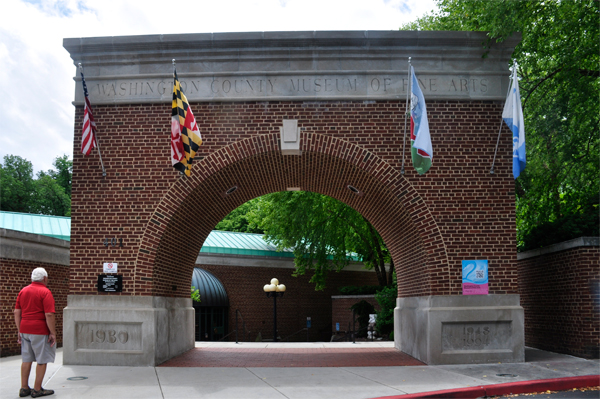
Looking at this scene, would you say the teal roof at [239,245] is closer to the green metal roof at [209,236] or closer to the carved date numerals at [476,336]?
the green metal roof at [209,236]

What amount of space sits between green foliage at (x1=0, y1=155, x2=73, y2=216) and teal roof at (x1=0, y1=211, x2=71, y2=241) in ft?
67.9

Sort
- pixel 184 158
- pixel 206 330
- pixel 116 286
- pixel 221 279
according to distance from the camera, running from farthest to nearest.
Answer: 1. pixel 221 279
2. pixel 206 330
3. pixel 116 286
4. pixel 184 158

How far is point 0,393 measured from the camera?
27.5 feet

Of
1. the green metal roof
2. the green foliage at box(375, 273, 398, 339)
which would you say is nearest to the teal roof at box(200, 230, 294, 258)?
the green metal roof

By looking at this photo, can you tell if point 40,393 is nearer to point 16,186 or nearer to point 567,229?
point 567,229

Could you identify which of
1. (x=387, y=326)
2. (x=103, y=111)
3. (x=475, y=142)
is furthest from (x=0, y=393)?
(x=387, y=326)

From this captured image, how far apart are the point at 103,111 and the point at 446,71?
7658mm

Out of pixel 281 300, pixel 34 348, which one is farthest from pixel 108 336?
pixel 281 300

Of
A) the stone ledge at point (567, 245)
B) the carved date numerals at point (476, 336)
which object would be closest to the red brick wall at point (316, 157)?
the carved date numerals at point (476, 336)

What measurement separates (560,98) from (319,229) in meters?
15.6

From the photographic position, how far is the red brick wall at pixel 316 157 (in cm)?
1234

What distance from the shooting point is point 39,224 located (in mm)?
25906

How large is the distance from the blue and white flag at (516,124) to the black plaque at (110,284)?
27.4ft

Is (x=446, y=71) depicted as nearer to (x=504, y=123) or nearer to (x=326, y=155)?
(x=504, y=123)
